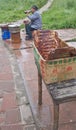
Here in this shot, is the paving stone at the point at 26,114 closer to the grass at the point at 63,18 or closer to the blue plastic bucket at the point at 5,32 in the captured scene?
the blue plastic bucket at the point at 5,32

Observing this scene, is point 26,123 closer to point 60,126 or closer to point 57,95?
point 60,126

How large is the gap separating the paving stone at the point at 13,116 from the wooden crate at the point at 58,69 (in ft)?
3.44

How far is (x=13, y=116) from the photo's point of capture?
402 centimetres

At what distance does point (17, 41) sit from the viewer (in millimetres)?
8094

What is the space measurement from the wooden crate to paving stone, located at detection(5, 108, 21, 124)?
1.05 metres

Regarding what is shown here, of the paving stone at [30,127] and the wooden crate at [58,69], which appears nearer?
the wooden crate at [58,69]

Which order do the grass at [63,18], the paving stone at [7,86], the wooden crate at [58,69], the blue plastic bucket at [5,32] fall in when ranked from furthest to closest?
1. the grass at [63,18]
2. the blue plastic bucket at [5,32]
3. the paving stone at [7,86]
4. the wooden crate at [58,69]

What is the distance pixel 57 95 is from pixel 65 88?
0.19 metres

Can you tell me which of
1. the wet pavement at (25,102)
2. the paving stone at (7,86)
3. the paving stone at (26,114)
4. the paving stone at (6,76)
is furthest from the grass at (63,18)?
the paving stone at (26,114)

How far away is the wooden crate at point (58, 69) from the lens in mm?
3092

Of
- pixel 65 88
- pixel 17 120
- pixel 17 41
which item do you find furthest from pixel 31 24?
pixel 65 88

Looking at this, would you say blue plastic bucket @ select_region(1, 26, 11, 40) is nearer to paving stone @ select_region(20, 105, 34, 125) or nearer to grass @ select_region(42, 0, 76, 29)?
grass @ select_region(42, 0, 76, 29)

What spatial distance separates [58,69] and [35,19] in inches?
203

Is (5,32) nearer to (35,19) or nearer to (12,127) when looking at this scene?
(35,19)
